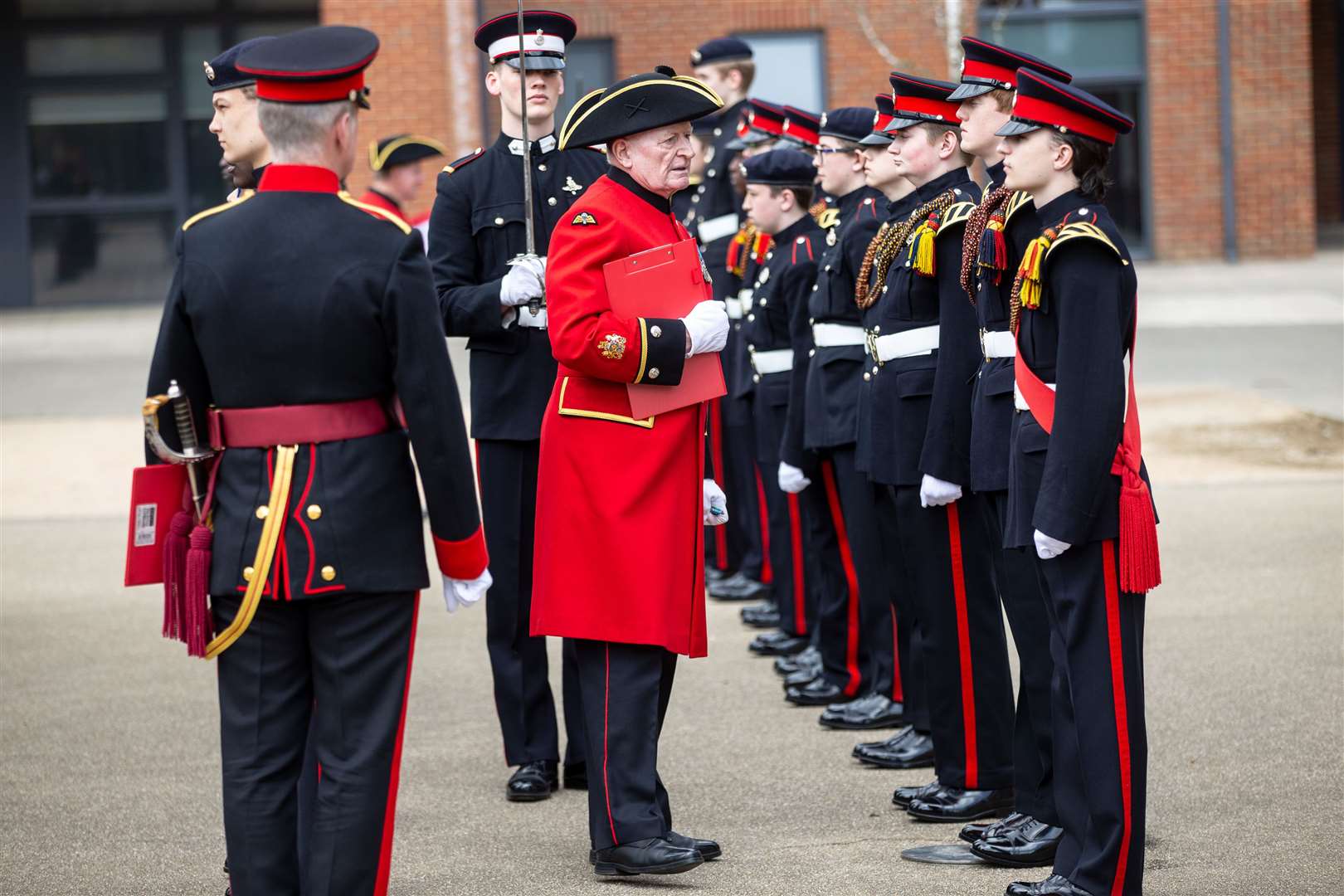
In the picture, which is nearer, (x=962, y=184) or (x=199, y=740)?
(x=962, y=184)

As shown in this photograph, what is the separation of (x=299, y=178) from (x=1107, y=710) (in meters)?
2.14

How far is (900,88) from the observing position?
17.3 feet

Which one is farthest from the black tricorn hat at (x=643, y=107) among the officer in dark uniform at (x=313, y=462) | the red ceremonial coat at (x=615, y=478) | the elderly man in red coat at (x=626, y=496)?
the officer in dark uniform at (x=313, y=462)

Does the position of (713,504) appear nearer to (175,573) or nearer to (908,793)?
(908,793)

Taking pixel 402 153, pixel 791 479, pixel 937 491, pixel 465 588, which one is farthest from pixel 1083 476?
pixel 402 153

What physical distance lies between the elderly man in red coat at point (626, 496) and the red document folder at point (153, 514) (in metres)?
1.19

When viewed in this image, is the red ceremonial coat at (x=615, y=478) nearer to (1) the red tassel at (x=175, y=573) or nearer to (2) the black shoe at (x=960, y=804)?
(2) the black shoe at (x=960, y=804)

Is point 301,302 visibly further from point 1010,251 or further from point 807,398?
point 807,398

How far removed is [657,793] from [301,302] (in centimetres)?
191

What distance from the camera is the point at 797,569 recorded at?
7199 millimetres

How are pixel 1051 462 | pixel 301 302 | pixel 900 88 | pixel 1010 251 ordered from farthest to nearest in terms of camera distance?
pixel 900 88, pixel 1010 251, pixel 1051 462, pixel 301 302

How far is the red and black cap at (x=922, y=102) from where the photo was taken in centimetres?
523

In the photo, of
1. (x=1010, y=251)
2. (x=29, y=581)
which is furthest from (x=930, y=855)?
(x=29, y=581)

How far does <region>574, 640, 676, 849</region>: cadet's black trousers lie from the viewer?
15.4 ft
